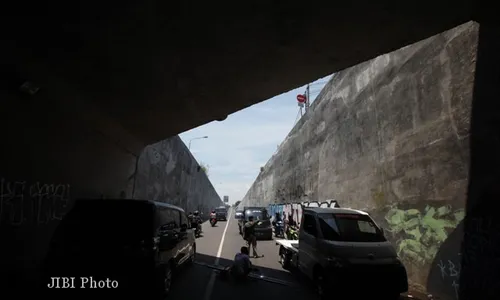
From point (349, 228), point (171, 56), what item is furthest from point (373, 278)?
point (171, 56)

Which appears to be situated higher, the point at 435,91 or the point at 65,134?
the point at 435,91

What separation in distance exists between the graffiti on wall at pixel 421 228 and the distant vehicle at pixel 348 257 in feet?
5.30

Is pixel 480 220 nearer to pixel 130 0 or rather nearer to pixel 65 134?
pixel 130 0

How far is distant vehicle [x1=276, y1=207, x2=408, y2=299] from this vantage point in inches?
284

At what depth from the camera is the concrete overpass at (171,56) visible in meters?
6.45

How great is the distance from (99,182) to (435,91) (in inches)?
470

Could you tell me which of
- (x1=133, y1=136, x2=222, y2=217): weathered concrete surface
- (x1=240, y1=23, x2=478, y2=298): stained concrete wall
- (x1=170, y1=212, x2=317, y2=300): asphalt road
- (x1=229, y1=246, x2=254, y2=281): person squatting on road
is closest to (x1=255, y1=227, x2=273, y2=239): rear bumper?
(x1=240, y1=23, x2=478, y2=298): stained concrete wall

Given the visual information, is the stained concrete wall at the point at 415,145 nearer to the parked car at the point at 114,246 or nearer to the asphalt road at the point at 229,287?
the asphalt road at the point at 229,287

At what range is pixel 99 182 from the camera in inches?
526

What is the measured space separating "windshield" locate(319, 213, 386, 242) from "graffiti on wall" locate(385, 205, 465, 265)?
1.61 meters

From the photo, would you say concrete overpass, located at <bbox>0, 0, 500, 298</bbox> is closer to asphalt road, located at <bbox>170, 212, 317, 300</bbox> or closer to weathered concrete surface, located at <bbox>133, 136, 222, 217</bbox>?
asphalt road, located at <bbox>170, 212, 317, 300</bbox>

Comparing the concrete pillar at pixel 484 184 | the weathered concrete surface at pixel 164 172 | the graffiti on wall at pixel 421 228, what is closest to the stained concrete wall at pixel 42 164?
the weathered concrete surface at pixel 164 172

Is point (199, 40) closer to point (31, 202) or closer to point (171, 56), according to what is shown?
point (171, 56)

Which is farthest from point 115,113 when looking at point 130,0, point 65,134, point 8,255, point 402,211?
point 402,211
